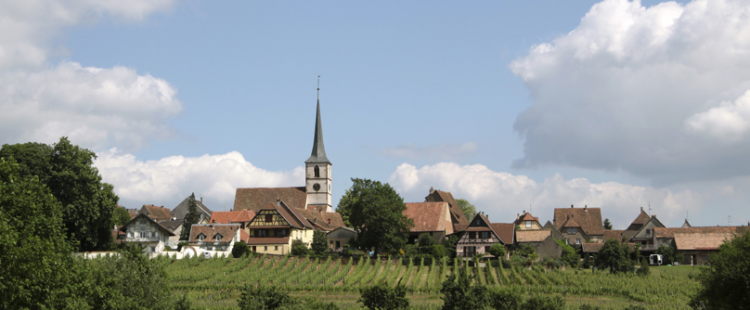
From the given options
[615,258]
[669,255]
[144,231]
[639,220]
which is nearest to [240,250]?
[144,231]

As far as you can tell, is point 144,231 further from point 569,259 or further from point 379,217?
point 569,259

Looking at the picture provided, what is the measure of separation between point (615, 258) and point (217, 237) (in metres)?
40.9

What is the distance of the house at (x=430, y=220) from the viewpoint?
7744 centimetres

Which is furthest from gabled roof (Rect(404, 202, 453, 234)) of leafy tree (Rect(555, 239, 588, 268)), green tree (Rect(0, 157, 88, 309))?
green tree (Rect(0, 157, 88, 309))

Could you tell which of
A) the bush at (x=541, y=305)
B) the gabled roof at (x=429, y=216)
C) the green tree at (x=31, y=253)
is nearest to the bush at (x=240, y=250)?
the gabled roof at (x=429, y=216)

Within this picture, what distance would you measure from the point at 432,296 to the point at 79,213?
3117cm

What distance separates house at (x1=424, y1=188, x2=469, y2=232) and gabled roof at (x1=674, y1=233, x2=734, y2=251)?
2436 cm

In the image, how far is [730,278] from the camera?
99.4ft

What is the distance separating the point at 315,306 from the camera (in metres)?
37.3

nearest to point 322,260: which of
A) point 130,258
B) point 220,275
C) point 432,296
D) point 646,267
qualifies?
point 220,275

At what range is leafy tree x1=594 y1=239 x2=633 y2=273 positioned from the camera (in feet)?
201

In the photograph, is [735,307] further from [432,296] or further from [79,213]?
[79,213]

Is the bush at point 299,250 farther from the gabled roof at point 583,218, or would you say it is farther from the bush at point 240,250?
the gabled roof at point 583,218

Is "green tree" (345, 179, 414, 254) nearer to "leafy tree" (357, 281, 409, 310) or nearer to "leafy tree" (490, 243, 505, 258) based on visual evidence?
"leafy tree" (490, 243, 505, 258)
